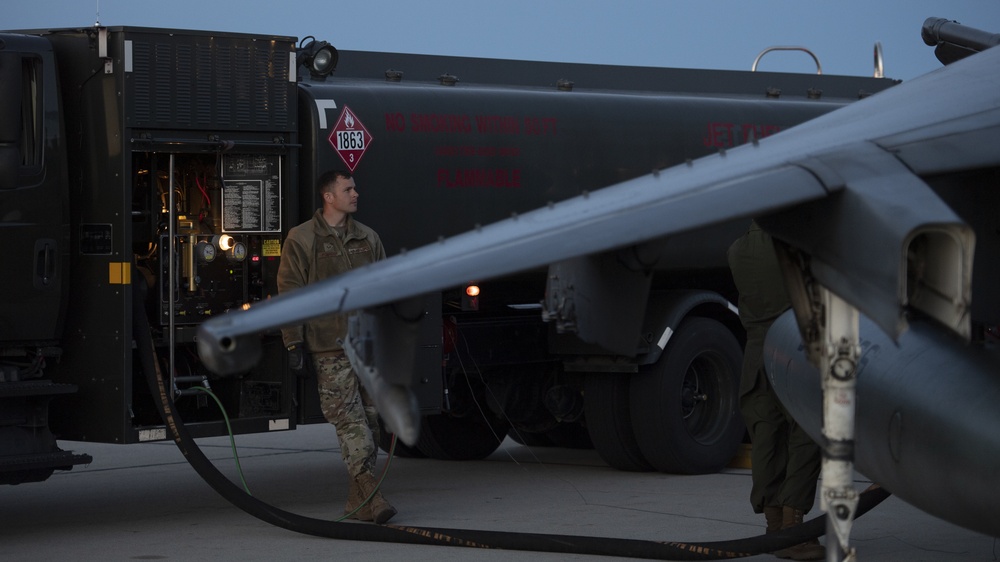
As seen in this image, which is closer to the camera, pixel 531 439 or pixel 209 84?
pixel 209 84

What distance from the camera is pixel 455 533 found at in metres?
7.80

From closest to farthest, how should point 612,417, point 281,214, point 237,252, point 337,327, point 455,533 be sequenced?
point 455,533 → point 337,327 → point 237,252 → point 281,214 → point 612,417

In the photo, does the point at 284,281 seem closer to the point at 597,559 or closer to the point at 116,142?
the point at 116,142

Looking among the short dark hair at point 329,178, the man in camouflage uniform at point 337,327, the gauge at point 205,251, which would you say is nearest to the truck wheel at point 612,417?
the man in camouflage uniform at point 337,327

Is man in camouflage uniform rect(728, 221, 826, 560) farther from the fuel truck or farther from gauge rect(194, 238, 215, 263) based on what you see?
gauge rect(194, 238, 215, 263)

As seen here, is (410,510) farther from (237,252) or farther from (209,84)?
(209,84)

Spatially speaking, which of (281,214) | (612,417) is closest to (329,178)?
(281,214)

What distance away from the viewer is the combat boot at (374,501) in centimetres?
864

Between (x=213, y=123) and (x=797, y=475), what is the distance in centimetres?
403

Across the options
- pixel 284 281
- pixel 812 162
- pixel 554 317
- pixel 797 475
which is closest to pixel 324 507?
pixel 284 281

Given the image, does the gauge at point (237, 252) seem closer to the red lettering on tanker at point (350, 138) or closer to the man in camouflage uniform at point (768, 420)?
the red lettering on tanker at point (350, 138)

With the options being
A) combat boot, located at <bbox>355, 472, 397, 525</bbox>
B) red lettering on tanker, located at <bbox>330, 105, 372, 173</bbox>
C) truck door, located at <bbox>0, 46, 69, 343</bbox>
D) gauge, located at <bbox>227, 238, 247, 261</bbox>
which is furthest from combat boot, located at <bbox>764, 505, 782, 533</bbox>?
truck door, located at <bbox>0, 46, 69, 343</bbox>

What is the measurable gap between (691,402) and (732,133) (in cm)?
209

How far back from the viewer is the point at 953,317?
4039 mm
